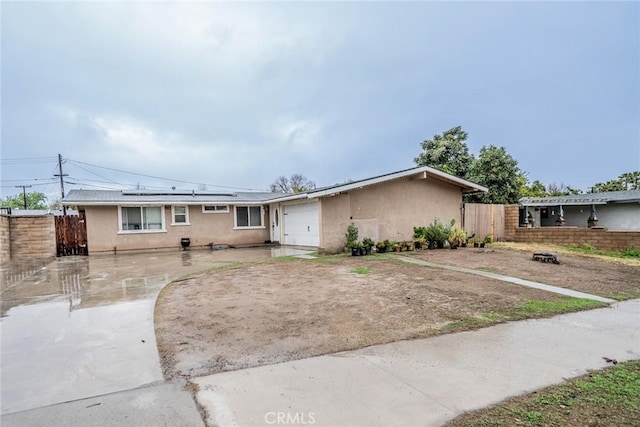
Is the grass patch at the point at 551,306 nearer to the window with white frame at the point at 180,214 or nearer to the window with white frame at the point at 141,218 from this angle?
the window with white frame at the point at 180,214

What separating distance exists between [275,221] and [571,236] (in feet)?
47.5

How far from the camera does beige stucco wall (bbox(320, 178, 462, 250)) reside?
1408 cm

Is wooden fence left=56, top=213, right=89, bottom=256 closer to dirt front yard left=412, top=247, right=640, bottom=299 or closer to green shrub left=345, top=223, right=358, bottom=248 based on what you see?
green shrub left=345, top=223, right=358, bottom=248

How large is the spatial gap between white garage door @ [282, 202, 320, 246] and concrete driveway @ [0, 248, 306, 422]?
7.49 m

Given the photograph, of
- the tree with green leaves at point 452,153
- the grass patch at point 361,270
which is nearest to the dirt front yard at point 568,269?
the grass patch at point 361,270

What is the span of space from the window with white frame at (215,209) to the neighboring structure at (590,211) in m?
Answer: 16.8

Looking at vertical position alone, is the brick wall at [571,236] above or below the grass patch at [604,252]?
above

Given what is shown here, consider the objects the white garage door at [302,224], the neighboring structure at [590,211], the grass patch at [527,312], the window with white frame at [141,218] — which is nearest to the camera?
the grass patch at [527,312]

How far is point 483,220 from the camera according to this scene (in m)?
17.4

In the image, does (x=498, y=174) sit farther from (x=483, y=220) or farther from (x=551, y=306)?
(x=551, y=306)

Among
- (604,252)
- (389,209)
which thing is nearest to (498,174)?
(604,252)

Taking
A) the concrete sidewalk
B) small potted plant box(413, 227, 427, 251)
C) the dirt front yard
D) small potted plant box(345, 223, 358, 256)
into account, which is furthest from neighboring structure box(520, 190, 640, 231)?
the concrete sidewalk
